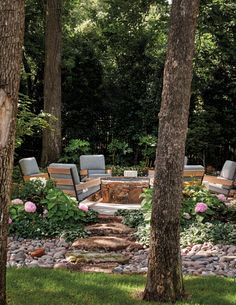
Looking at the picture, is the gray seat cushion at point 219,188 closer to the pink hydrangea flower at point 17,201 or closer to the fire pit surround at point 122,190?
the fire pit surround at point 122,190

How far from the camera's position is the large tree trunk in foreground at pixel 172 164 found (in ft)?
13.4

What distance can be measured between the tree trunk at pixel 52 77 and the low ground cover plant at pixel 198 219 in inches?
270

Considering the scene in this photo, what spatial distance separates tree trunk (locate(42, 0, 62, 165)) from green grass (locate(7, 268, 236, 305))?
9772mm

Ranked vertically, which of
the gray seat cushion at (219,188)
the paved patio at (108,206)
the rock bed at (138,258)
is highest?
the gray seat cushion at (219,188)

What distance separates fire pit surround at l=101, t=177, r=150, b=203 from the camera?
10586 mm

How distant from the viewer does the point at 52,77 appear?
14648 millimetres

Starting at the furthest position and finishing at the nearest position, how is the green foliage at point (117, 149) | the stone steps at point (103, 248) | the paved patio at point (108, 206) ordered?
the green foliage at point (117, 149) → the paved patio at point (108, 206) → the stone steps at point (103, 248)

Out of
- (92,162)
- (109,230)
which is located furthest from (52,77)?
(109,230)

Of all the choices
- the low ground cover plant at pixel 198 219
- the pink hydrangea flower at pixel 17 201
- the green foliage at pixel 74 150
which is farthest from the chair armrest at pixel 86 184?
the green foliage at pixel 74 150

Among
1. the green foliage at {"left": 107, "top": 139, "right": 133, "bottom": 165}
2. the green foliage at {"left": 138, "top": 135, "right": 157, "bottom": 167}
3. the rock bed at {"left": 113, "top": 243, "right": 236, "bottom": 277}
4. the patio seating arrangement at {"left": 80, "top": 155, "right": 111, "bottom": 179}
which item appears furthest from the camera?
the green foliage at {"left": 107, "top": 139, "right": 133, "bottom": 165}

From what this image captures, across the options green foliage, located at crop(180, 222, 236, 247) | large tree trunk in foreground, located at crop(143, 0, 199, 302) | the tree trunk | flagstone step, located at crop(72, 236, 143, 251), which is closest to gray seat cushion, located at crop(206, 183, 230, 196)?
green foliage, located at crop(180, 222, 236, 247)

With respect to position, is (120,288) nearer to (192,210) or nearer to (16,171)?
(192,210)

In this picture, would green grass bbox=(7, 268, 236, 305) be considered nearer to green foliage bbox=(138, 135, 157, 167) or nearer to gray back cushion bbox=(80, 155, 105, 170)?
gray back cushion bbox=(80, 155, 105, 170)

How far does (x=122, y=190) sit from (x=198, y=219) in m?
3.53
